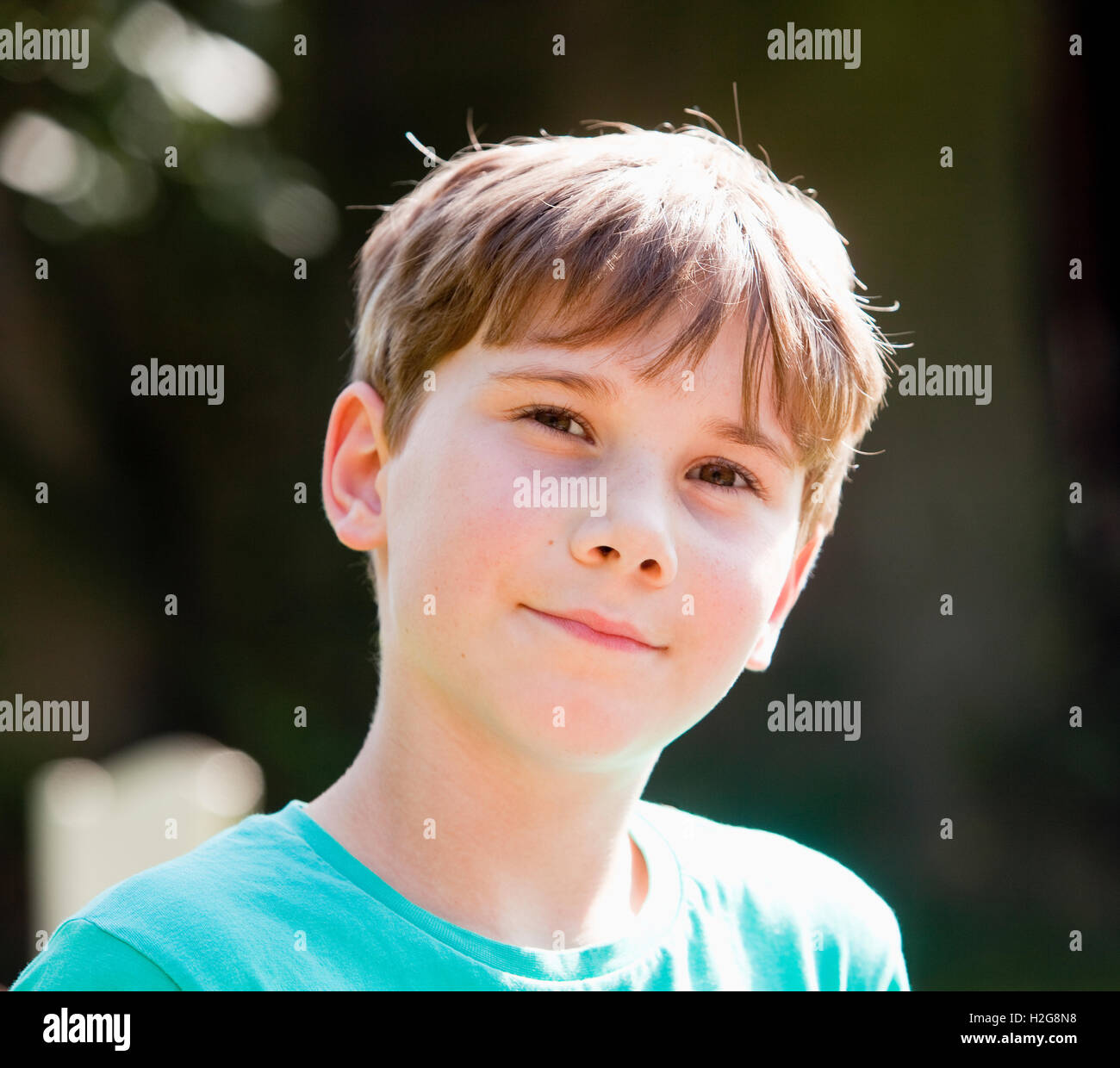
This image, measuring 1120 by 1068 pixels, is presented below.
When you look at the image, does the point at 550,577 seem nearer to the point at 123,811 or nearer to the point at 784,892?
the point at 784,892

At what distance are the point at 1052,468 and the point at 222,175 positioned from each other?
1882mm

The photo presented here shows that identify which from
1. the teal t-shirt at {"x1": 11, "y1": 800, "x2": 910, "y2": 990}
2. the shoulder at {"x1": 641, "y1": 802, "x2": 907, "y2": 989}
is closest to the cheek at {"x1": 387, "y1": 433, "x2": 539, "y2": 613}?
the teal t-shirt at {"x1": 11, "y1": 800, "x2": 910, "y2": 990}

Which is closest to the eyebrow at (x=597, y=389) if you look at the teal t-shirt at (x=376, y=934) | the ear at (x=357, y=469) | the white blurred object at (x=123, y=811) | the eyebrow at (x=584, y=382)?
the eyebrow at (x=584, y=382)

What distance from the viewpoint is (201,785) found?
239cm

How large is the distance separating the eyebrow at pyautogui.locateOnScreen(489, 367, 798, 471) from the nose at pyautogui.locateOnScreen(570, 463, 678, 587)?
73 millimetres

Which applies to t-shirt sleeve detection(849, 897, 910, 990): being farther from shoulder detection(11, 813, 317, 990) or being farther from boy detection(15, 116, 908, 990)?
shoulder detection(11, 813, 317, 990)

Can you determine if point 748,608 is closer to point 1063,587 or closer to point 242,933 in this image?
point 242,933

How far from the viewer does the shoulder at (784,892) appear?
1.15 m

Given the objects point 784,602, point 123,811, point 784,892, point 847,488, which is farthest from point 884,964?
point 123,811

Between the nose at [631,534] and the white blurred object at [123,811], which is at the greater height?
the nose at [631,534]

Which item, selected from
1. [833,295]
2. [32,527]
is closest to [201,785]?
[32,527]

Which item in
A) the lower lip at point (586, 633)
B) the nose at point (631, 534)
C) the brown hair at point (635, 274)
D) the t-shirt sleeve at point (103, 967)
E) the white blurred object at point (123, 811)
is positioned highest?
the brown hair at point (635, 274)

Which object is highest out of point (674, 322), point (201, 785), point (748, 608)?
point (674, 322)

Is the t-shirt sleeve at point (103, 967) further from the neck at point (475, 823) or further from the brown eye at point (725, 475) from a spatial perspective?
the brown eye at point (725, 475)
